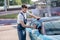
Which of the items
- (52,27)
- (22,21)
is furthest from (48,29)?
(22,21)

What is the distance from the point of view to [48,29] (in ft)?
20.0

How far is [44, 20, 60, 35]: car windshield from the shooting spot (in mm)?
6015

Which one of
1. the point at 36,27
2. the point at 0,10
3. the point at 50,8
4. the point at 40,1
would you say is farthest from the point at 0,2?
the point at 36,27

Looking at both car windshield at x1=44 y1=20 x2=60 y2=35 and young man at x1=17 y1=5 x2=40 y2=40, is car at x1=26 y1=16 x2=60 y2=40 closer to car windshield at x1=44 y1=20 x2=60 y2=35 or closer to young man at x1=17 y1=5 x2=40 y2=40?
car windshield at x1=44 y1=20 x2=60 y2=35

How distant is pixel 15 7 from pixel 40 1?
234 inches

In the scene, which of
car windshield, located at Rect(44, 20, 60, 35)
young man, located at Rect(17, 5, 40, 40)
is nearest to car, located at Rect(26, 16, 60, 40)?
car windshield, located at Rect(44, 20, 60, 35)

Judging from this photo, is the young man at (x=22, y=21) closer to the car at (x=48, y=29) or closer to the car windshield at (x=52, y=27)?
the car at (x=48, y=29)

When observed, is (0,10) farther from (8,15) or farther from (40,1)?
(40,1)

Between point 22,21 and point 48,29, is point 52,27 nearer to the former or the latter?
point 48,29

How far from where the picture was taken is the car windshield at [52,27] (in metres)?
6.02

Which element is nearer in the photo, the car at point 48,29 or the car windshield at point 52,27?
the car at point 48,29

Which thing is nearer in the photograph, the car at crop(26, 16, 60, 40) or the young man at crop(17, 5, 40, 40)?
the car at crop(26, 16, 60, 40)

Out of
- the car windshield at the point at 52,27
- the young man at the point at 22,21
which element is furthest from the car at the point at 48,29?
the young man at the point at 22,21

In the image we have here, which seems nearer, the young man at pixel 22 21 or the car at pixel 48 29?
the car at pixel 48 29
